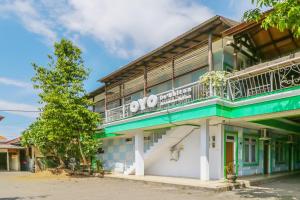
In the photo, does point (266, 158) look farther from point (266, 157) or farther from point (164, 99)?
point (164, 99)

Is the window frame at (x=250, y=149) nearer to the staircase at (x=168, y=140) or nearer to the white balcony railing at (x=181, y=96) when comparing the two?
the staircase at (x=168, y=140)

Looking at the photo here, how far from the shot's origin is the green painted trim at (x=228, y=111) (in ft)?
33.4

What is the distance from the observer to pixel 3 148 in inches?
1096

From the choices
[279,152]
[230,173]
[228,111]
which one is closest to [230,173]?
[230,173]

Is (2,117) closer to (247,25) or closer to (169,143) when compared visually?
(169,143)

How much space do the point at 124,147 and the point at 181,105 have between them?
8465 mm

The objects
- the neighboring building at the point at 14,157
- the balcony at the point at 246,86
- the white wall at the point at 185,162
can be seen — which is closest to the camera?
the balcony at the point at 246,86

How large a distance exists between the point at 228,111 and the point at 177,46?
4576mm

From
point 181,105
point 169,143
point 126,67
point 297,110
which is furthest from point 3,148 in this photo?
point 297,110

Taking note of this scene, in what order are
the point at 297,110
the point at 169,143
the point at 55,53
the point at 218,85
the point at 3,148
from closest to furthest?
1. the point at 297,110
2. the point at 218,85
3. the point at 169,143
4. the point at 55,53
5. the point at 3,148

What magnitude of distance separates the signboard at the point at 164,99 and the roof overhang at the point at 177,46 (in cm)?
239

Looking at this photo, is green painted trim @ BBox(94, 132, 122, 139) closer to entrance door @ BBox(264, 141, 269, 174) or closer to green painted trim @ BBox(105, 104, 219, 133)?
green painted trim @ BBox(105, 104, 219, 133)

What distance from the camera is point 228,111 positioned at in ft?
39.1

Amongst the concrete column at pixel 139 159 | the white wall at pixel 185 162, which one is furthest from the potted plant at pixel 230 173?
the concrete column at pixel 139 159
